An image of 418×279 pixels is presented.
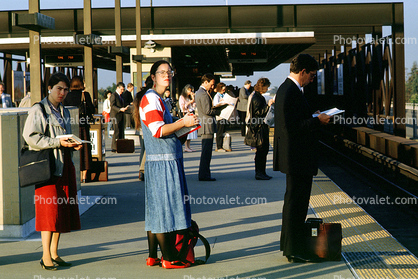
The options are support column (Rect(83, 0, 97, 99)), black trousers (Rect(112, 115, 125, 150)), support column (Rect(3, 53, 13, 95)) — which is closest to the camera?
support column (Rect(83, 0, 97, 99))

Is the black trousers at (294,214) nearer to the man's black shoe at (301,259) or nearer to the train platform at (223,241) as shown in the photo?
the man's black shoe at (301,259)

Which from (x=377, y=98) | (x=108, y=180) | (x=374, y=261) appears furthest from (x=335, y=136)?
(x=374, y=261)

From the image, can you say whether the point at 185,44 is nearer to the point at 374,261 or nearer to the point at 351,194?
the point at 351,194

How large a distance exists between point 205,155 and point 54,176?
5282mm

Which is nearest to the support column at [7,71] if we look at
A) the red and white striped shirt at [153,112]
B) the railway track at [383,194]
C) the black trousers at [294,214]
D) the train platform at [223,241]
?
the railway track at [383,194]

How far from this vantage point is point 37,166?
451 cm

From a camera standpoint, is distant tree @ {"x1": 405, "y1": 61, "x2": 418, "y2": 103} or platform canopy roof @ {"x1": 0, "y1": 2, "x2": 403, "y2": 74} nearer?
platform canopy roof @ {"x1": 0, "y1": 2, "x2": 403, "y2": 74}

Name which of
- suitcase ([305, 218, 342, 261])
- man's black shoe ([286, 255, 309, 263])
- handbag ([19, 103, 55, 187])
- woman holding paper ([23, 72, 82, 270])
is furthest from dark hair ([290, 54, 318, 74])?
handbag ([19, 103, 55, 187])

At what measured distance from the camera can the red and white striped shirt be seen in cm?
430

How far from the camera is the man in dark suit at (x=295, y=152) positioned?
472 cm

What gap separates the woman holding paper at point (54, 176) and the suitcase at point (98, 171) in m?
5.15

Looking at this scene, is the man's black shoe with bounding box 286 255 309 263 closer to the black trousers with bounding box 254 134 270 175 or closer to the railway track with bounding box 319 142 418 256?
the railway track with bounding box 319 142 418 256

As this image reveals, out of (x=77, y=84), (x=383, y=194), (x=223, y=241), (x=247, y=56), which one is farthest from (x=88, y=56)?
(x=247, y=56)

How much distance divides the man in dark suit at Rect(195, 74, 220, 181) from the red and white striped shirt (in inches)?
208
